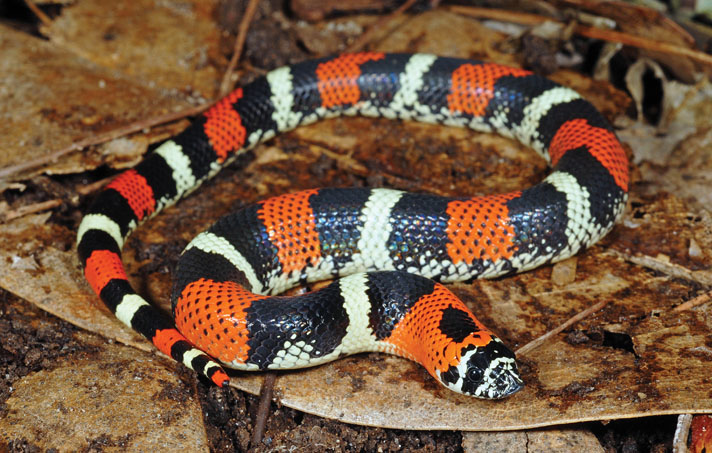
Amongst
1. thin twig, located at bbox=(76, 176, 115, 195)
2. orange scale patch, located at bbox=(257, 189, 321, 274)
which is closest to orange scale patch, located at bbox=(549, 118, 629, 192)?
orange scale patch, located at bbox=(257, 189, 321, 274)

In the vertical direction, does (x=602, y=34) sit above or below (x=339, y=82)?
above

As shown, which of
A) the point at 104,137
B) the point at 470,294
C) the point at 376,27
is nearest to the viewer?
the point at 470,294

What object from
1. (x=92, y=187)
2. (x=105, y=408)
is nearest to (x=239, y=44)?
(x=92, y=187)

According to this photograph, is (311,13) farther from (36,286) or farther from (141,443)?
(141,443)

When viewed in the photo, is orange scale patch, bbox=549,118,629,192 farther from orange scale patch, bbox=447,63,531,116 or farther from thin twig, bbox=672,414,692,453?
thin twig, bbox=672,414,692,453

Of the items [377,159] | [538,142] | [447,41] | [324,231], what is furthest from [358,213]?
[447,41]

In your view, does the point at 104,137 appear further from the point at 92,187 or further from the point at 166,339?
the point at 166,339
